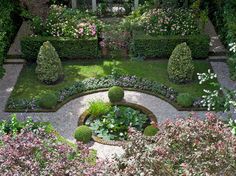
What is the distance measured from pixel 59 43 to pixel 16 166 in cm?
1126

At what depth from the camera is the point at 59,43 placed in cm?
2033

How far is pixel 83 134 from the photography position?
613 inches

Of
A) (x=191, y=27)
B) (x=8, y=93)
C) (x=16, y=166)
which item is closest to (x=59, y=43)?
(x=8, y=93)

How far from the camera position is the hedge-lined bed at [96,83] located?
59.3ft

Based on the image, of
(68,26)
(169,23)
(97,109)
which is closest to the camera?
(97,109)

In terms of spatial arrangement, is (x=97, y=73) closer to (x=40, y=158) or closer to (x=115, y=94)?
(x=115, y=94)

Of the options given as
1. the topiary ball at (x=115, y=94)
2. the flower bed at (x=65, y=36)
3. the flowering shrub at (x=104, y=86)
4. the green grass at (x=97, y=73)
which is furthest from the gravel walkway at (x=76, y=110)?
the flower bed at (x=65, y=36)

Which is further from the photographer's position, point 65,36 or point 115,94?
point 65,36

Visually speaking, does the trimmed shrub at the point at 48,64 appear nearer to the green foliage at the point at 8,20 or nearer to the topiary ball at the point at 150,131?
the green foliage at the point at 8,20

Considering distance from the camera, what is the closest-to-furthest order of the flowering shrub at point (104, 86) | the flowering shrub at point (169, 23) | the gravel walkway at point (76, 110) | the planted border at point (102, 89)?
the gravel walkway at point (76, 110), the planted border at point (102, 89), the flowering shrub at point (104, 86), the flowering shrub at point (169, 23)

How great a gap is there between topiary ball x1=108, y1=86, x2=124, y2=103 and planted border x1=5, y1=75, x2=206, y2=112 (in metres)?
0.95

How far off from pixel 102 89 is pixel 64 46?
287 centimetres

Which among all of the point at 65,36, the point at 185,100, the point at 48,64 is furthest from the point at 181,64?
the point at 65,36

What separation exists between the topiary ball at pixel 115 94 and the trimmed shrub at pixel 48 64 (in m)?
2.32
